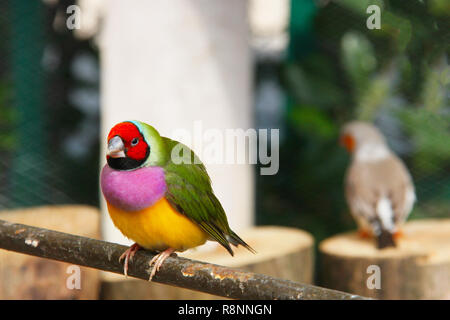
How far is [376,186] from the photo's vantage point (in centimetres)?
163

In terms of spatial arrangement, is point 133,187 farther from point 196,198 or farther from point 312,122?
point 312,122

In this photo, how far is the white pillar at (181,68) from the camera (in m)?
0.69

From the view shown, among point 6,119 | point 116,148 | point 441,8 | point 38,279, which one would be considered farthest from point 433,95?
point 6,119

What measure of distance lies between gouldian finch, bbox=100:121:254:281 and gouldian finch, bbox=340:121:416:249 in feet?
3.24

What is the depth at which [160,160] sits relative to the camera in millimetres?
514

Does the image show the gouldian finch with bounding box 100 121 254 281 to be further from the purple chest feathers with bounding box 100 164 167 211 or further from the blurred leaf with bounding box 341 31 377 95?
the blurred leaf with bounding box 341 31 377 95

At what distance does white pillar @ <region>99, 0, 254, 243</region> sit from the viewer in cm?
69

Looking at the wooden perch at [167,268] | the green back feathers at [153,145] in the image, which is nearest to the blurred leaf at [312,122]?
the wooden perch at [167,268]

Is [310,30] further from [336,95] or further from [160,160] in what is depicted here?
[160,160]

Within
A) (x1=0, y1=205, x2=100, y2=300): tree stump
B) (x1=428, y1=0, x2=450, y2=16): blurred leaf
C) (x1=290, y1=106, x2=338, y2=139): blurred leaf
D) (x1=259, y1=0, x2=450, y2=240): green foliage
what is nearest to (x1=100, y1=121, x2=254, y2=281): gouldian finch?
(x1=428, y1=0, x2=450, y2=16): blurred leaf

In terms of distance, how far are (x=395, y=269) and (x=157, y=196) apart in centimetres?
99
